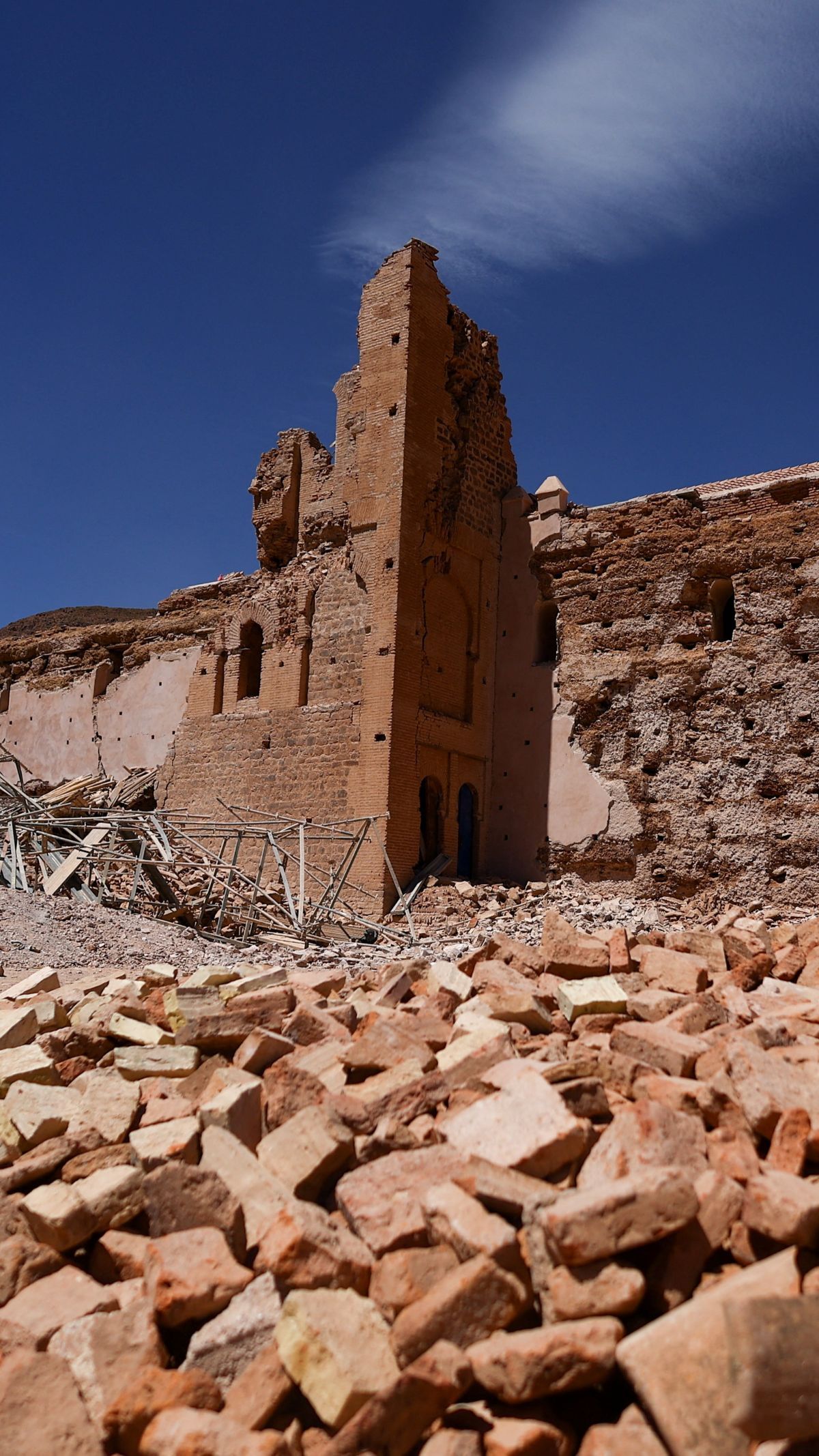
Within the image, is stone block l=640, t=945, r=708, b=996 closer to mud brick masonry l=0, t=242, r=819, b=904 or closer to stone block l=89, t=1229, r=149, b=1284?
stone block l=89, t=1229, r=149, b=1284

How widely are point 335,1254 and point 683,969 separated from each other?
116 inches

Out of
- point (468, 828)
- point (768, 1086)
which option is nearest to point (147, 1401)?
point (768, 1086)

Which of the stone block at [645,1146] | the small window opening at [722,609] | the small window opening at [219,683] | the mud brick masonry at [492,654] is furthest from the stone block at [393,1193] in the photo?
the small window opening at [219,683]

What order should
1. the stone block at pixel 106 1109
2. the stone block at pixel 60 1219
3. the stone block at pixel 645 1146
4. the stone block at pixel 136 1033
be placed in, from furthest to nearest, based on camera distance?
the stone block at pixel 136 1033, the stone block at pixel 106 1109, the stone block at pixel 60 1219, the stone block at pixel 645 1146

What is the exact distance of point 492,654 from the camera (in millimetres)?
16797

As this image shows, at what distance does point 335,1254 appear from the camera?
3.22 meters

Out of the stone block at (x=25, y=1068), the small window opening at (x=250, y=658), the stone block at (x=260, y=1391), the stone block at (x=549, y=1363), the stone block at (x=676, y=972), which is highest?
the small window opening at (x=250, y=658)

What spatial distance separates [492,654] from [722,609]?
3.59m

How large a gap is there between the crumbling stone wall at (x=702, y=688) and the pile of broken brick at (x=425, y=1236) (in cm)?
928

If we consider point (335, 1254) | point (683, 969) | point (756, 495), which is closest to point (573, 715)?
point (756, 495)

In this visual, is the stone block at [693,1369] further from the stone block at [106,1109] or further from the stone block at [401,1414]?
the stone block at [106,1109]

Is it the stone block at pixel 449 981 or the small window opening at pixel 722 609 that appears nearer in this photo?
the stone block at pixel 449 981

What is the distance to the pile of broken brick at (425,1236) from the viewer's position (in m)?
2.69

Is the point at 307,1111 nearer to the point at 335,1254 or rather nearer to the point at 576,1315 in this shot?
the point at 335,1254
